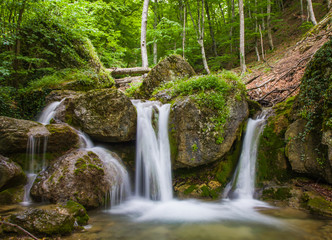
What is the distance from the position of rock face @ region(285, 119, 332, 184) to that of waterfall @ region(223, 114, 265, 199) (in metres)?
1.02

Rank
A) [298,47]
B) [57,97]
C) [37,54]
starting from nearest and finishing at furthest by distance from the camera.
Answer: [57,97] < [37,54] < [298,47]

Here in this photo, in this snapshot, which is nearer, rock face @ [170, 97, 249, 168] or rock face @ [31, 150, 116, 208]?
rock face @ [31, 150, 116, 208]

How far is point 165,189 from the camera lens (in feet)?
20.2

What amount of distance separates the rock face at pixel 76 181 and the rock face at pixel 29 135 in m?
0.56

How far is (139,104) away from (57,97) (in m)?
3.57

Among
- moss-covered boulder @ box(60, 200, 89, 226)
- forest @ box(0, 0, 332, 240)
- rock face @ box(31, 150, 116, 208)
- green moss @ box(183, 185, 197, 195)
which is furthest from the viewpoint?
green moss @ box(183, 185, 197, 195)

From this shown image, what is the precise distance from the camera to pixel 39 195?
15.2ft

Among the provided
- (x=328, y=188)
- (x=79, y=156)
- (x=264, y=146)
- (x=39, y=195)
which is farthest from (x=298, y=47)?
(x=39, y=195)

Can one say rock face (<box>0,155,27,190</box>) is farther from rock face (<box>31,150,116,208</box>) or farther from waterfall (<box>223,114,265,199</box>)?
waterfall (<box>223,114,265,199</box>)

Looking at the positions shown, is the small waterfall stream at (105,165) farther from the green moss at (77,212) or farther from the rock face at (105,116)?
the green moss at (77,212)

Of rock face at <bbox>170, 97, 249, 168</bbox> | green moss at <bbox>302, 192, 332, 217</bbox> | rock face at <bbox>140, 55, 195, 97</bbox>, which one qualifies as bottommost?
green moss at <bbox>302, 192, 332, 217</bbox>

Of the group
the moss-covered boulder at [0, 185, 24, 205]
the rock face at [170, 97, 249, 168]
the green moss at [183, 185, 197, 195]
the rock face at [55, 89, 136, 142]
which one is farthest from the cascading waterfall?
the moss-covered boulder at [0, 185, 24, 205]

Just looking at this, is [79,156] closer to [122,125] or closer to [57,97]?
[122,125]

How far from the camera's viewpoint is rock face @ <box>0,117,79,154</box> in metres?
5.13
